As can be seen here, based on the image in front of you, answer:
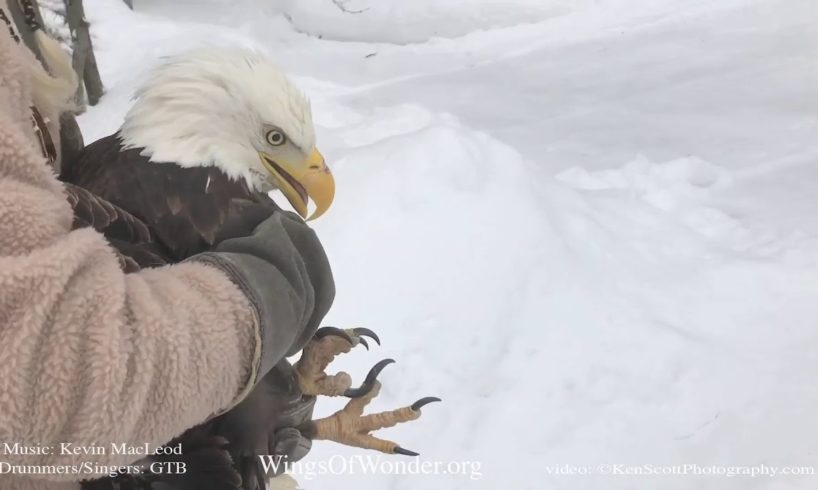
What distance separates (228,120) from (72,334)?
55 centimetres

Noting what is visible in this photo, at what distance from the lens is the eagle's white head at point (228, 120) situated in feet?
3.06

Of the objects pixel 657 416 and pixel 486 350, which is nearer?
pixel 657 416

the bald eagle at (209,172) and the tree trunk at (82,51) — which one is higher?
the bald eagle at (209,172)

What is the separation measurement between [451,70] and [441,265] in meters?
2.25

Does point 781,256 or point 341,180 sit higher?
point 341,180

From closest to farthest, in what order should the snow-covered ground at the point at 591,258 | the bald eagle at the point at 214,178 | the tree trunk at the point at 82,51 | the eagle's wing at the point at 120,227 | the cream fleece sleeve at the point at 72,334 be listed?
the cream fleece sleeve at the point at 72,334 < the eagle's wing at the point at 120,227 < the bald eagle at the point at 214,178 < the snow-covered ground at the point at 591,258 < the tree trunk at the point at 82,51

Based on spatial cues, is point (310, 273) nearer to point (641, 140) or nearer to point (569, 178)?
point (569, 178)

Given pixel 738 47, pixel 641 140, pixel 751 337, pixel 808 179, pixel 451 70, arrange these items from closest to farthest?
1. pixel 751 337
2. pixel 808 179
3. pixel 641 140
4. pixel 738 47
5. pixel 451 70

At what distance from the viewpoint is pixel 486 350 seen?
1989mm

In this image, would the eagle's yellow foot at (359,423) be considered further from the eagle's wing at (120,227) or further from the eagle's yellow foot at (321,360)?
the eagle's wing at (120,227)

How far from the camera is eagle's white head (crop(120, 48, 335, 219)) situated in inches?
36.7

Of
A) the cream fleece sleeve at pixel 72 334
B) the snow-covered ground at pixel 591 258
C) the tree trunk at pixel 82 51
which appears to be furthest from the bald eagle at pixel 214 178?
the tree trunk at pixel 82 51

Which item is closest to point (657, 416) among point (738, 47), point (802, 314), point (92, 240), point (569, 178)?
point (802, 314)

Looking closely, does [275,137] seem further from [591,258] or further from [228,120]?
[591,258]
